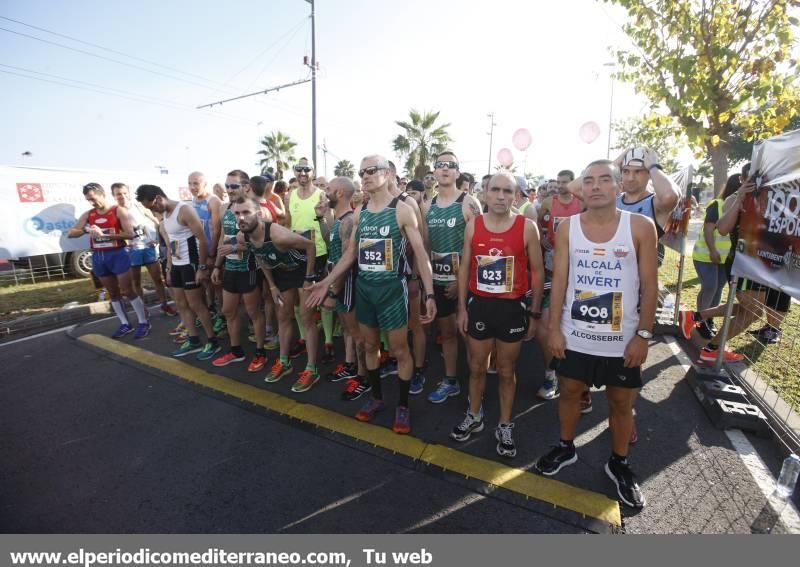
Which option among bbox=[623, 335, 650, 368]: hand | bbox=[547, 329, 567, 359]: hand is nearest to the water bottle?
bbox=[623, 335, 650, 368]: hand

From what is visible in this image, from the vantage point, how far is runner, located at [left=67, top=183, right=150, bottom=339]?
550cm

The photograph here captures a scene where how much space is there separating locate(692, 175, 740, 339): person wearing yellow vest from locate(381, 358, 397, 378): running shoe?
3.73 metres

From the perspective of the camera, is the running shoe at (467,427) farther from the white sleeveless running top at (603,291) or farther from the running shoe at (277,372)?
the running shoe at (277,372)

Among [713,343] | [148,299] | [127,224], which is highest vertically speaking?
[127,224]

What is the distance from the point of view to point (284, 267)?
411cm

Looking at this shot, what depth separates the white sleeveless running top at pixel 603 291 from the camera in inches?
88.0

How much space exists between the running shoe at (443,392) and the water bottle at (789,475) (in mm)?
2303

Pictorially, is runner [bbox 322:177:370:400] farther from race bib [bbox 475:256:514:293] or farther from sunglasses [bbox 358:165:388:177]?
race bib [bbox 475:256:514:293]

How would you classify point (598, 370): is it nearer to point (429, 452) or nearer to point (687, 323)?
point (429, 452)
